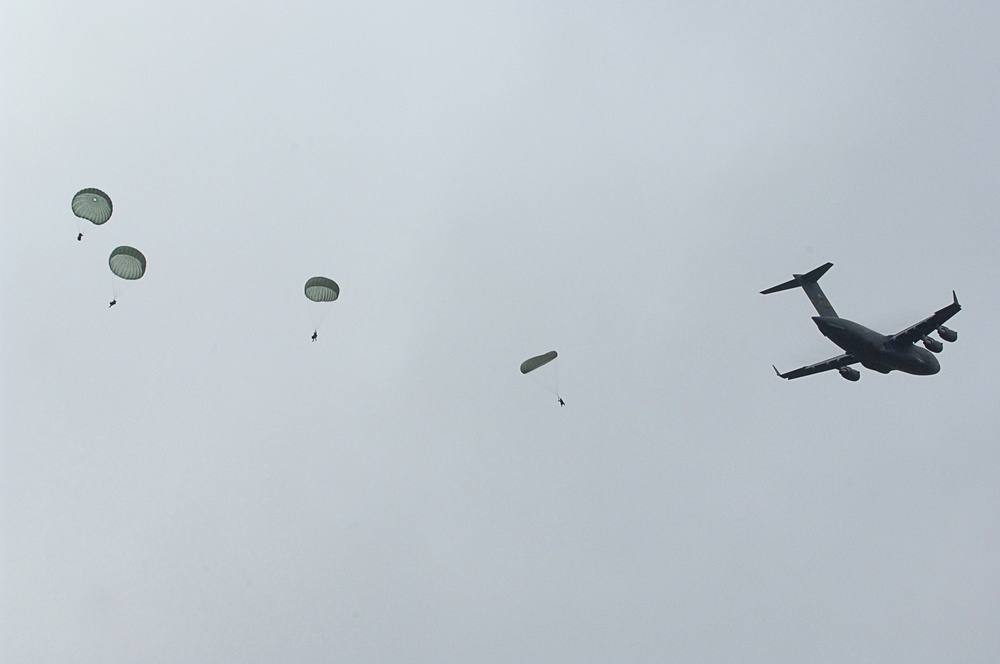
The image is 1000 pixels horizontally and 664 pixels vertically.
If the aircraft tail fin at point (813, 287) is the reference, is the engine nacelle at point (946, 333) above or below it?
below

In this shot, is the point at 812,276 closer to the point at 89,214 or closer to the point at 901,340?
the point at 901,340

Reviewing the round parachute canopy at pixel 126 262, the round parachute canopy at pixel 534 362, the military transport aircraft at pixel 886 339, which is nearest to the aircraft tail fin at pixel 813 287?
the military transport aircraft at pixel 886 339

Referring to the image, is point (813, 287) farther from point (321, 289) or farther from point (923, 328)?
point (321, 289)

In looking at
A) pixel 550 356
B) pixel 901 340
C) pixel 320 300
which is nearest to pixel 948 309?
pixel 901 340

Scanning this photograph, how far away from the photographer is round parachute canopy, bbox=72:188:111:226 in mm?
49469

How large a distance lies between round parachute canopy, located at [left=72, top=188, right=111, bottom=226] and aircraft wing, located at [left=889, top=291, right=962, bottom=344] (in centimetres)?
6122

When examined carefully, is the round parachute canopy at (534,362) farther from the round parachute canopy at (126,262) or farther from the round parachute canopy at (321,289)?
the round parachute canopy at (126,262)

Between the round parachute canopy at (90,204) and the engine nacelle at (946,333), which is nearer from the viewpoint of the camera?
the round parachute canopy at (90,204)

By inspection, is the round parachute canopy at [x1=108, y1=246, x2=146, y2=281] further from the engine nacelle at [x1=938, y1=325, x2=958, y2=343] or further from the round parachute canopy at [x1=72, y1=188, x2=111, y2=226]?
the engine nacelle at [x1=938, y1=325, x2=958, y2=343]

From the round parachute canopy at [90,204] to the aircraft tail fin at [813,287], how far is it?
51.6 meters

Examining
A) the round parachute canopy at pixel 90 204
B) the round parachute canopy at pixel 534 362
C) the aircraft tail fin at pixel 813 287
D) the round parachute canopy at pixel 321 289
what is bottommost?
the round parachute canopy at pixel 534 362

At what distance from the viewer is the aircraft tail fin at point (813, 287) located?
6372cm

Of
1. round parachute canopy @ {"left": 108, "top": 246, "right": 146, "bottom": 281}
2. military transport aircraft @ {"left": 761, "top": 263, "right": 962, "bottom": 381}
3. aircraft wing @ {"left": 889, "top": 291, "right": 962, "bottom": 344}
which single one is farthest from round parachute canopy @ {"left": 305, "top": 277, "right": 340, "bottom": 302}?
aircraft wing @ {"left": 889, "top": 291, "right": 962, "bottom": 344}

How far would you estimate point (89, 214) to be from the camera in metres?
49.6
